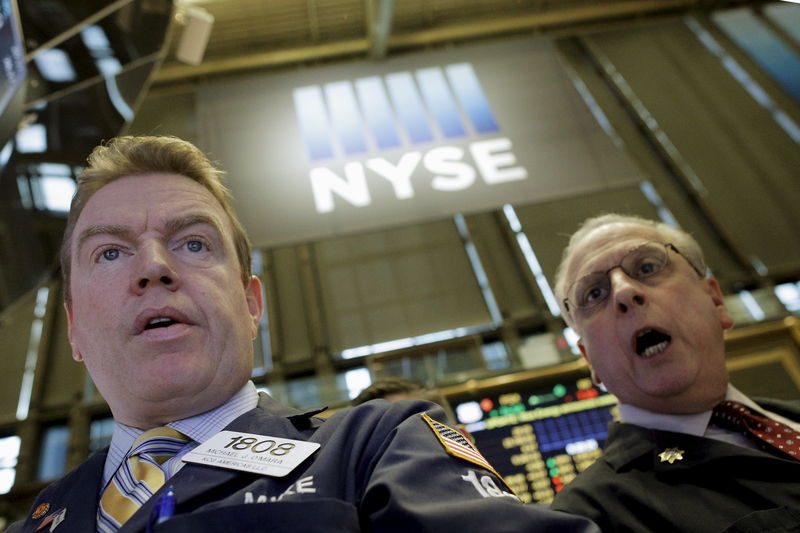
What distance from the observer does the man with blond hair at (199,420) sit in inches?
34.7

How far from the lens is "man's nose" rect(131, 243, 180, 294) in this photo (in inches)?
48.4

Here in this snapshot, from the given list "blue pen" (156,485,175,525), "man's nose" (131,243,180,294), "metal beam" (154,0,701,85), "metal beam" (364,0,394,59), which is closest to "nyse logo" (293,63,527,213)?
"metal beam" (364,0,394,59)

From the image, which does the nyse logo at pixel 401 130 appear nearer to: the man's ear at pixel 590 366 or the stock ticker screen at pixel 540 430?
the stock ticker screen at pixel 540 430

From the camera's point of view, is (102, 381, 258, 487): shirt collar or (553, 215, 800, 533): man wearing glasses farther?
(553, 215, 800, 533): man wearing glasses

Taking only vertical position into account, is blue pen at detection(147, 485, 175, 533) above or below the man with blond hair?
below

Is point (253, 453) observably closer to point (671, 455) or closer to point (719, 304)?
point (671, 455)

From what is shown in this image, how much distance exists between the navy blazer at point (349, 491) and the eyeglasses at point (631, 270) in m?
1.08

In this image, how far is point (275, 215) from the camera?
14.4 feet

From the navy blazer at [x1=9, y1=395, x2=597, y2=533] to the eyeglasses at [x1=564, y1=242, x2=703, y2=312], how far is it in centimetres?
108

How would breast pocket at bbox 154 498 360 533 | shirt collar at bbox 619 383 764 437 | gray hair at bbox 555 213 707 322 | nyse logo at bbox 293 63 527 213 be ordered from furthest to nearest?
nyse logo at bbox 293 63 527 213
gray hair at bbox 555 213 707 322
shirt collar at bbox 619 383 764 437
breast pocket at bbox 154 498 360 533

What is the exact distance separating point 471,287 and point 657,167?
145 inches

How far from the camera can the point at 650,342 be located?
190 cm

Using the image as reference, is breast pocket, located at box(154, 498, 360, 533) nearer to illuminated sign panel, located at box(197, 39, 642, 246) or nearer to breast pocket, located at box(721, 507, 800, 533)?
breast pocket, located at box(721, 507, 800, 533)

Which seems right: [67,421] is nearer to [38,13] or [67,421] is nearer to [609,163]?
[38,13]
